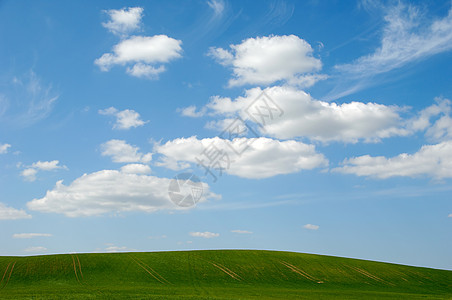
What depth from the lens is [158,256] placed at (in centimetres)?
6944

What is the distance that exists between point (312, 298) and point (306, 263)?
31.8m

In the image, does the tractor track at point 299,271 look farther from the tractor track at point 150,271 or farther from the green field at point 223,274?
the tractor track at point 150,271

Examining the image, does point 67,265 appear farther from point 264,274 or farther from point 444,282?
point 444,282

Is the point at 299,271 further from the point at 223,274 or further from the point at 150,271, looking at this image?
the point at 150,271

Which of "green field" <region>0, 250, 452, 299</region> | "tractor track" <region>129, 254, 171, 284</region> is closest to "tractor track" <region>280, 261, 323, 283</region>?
"green field" <region>0, 250, 452, 299</region>

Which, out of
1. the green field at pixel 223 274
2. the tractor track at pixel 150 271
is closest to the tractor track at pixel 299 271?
the green field at pixel 223 274

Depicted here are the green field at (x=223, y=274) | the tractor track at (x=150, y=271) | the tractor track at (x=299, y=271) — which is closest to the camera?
the green field at (x=223, y=274)

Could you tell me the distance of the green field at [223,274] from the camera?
4875cm

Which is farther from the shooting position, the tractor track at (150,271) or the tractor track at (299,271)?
the tractor track at (299,271)

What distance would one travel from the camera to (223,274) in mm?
57312

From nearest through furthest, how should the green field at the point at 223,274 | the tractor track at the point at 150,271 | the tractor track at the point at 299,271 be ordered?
the green field at the point at 223,274, the tractor track at the point at 150,271, the tractor track at the point at 299,271

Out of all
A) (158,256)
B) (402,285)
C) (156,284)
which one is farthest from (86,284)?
(402,285)

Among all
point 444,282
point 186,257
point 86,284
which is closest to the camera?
point 86,284

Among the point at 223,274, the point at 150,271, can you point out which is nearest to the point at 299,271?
the point at 223,274
